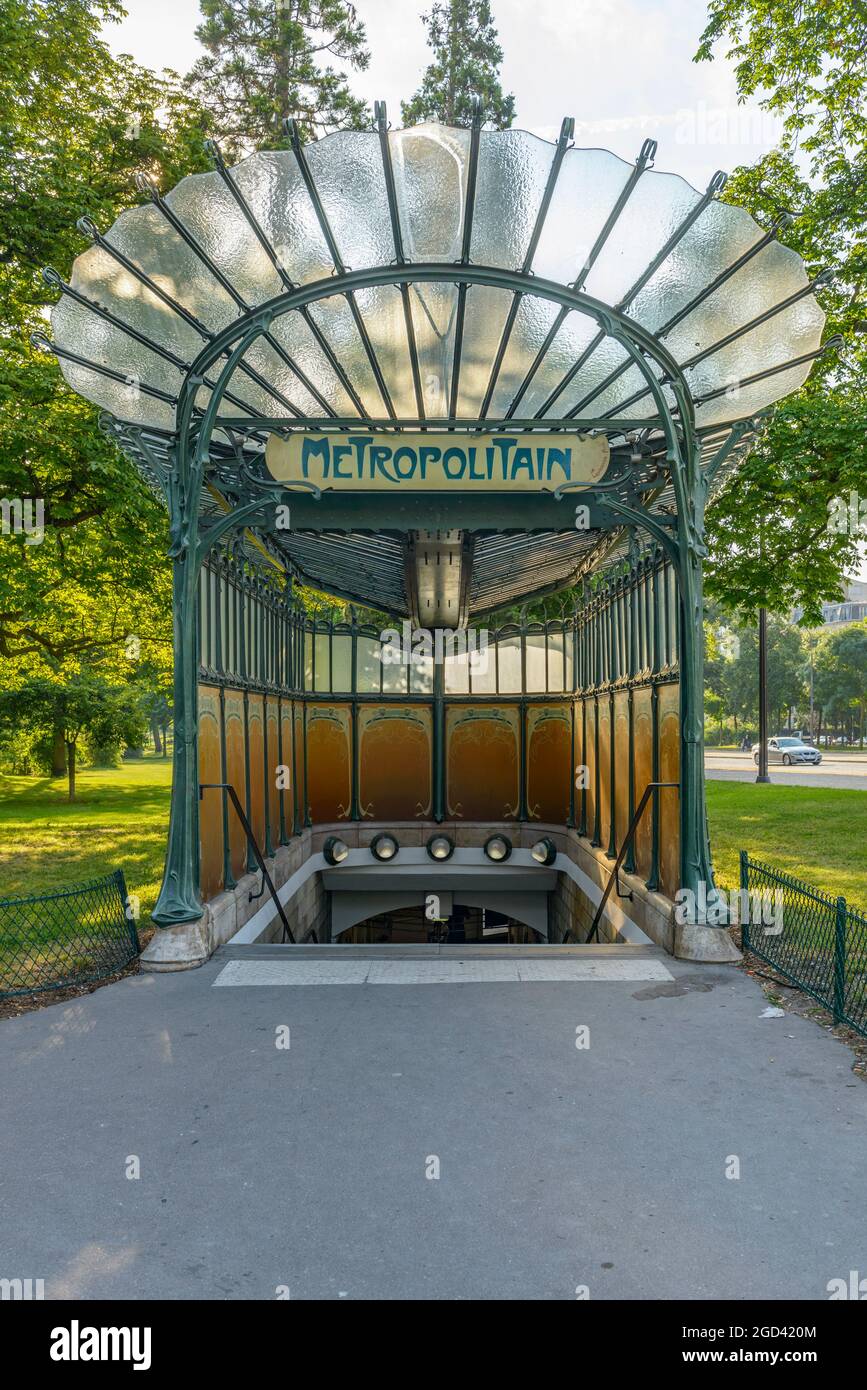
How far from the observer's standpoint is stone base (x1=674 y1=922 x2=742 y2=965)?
23.9 ft

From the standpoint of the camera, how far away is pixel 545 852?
14539mm

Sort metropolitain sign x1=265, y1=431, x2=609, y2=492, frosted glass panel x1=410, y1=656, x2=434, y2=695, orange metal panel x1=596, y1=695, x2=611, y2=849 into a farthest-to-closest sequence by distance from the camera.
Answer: frosted glass panel x1=410, y1=656, x2=434, y2=695 < orange metal panel x1=596, y1=695, x2=611, y2=849 < metropolitain sign x1=265, y1=431, x2=609, y2=492

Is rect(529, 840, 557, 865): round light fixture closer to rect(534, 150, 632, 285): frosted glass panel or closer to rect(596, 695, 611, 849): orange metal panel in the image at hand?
rect(596, 695, 611, 849): orange metal panel

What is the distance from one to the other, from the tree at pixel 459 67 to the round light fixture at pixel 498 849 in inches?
767

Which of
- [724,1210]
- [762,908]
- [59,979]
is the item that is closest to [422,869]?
[762,908]

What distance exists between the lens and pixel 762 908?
8227 mm

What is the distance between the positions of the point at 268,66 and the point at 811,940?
938 inches

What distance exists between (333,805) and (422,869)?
1921 mm

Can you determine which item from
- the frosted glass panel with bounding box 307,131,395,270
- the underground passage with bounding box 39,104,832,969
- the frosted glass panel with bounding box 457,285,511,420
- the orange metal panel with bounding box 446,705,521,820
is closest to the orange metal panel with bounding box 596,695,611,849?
the underground passage with bounding box 39,104,832,969

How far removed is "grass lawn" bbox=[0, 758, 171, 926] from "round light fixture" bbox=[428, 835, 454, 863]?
14.7ft

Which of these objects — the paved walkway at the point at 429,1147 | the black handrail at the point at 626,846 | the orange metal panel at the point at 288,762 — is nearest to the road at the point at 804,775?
the orange metal panel at the point at 288,762

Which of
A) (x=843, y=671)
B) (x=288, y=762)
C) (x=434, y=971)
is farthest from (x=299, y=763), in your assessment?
(x=843, y=671)

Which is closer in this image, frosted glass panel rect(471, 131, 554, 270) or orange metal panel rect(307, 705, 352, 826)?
frosted glass panel rect(471, 131, 554, 270)

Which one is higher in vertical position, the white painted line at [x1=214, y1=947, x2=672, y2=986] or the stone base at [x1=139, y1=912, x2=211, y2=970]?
A: the stone base at [x1=139, y1=912, x2=211, y2=970]
